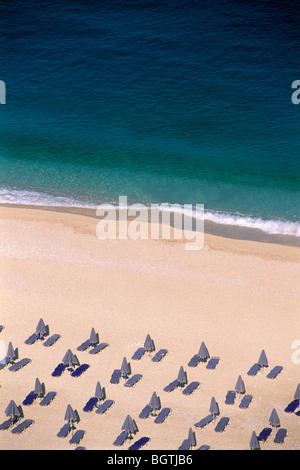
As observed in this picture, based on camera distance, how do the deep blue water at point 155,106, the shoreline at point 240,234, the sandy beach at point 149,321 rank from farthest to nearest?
1. the deep blue water at point 155,106
2. the shoreline at point 240,234
3. the sandy beach at point 149,321

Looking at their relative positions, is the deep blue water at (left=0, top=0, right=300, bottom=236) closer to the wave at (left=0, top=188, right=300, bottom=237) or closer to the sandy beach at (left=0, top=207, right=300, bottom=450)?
the wave at (left=0, top=188, right=300, bottom=237)

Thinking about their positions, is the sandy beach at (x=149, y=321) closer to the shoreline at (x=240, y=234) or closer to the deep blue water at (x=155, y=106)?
the shoreline at (x=240, y=234)

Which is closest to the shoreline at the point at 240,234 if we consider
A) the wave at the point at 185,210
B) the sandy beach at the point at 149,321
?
the wave at the point at 185,210

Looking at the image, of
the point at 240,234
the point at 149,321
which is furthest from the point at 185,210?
the point at 149,321

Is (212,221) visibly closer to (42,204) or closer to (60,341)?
(42,204)

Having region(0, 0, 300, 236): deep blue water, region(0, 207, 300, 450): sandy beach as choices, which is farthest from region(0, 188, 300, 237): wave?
region(0, 207, 300, 450): sandy beach
